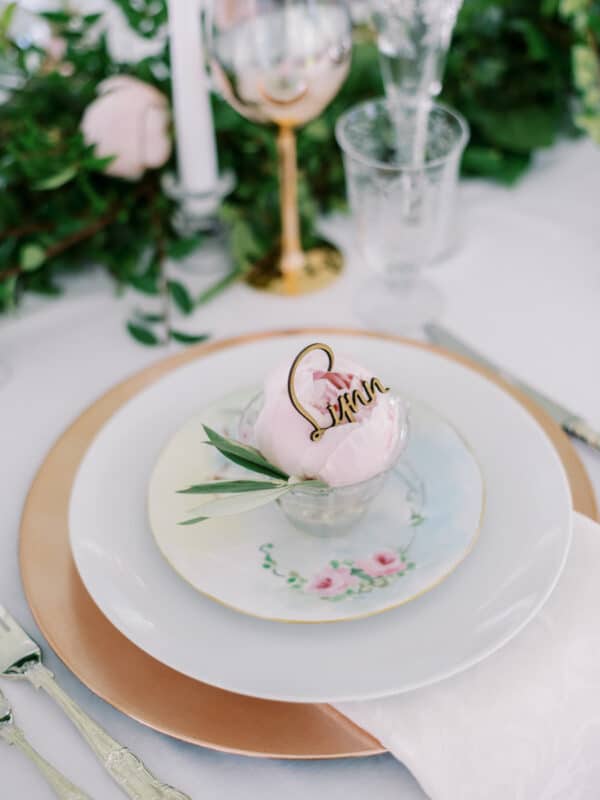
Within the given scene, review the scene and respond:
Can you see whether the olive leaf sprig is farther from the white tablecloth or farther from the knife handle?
the knife handle

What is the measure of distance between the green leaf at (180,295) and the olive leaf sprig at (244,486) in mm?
330

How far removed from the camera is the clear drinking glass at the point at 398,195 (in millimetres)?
808

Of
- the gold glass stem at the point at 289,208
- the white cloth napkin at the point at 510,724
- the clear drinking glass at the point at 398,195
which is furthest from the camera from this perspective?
the gold glass stem at the point at 289,208

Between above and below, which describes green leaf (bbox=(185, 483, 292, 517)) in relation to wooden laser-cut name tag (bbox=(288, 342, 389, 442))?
below

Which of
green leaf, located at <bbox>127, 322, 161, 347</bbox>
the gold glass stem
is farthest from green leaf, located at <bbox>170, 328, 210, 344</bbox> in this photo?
the gold glass stem

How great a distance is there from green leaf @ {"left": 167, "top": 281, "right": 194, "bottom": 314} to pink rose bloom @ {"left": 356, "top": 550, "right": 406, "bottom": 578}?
1.27 ft

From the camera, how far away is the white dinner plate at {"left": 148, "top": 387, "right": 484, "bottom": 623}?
55 cm

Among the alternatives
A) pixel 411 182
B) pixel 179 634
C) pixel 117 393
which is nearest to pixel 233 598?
pixel 179 634

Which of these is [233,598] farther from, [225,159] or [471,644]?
[225,159]

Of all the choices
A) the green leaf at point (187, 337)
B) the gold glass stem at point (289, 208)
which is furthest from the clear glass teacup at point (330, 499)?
the gold glass stem at point (289, 208)

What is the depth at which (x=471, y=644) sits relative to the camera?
1.69 ft

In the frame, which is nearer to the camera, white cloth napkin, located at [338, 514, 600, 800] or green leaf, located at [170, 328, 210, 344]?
white cloth napkin, located at [338, 514, 600, 800]

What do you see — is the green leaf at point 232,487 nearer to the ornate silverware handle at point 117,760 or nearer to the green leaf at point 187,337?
the ornate silverware handle at point 117,760

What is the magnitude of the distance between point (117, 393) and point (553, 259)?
0.49 metres
